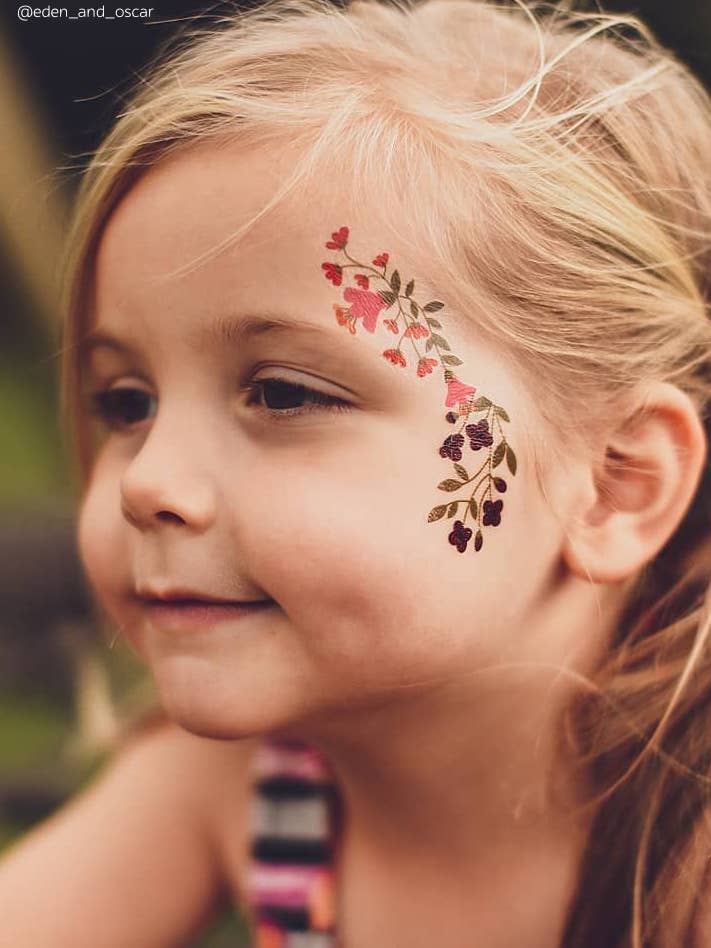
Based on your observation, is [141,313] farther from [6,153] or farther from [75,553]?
[6,153]

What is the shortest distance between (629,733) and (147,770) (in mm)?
671

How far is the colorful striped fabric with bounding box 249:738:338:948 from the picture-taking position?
1401 millimetres

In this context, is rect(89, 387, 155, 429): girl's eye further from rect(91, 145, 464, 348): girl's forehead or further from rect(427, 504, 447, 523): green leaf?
rect(427, 504, 447, 523): green leaf

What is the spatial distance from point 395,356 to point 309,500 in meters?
0.16

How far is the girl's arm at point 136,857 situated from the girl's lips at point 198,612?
0.45m

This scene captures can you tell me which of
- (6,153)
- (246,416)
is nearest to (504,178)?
(246,416)

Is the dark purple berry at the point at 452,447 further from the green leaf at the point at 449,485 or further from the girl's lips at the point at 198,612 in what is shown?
the girl's lips at the point at 198,612

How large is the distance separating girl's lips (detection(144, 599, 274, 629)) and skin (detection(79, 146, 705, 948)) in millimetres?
11

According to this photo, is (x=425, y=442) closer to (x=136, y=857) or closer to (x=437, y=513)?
(x=437, y=513)

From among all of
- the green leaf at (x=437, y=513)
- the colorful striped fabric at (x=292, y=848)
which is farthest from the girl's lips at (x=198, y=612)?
the colorful striped fabric at (x=292, y=848)

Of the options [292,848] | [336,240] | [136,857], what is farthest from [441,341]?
[136,857]

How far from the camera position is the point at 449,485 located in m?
1.08

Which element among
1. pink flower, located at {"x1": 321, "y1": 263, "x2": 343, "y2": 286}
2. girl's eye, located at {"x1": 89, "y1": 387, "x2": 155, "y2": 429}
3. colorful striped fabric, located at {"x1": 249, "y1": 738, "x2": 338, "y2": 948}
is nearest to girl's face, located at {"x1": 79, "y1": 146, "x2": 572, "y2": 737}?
pink flower, located at {"x1": 321, "y1": 263, "x2": 343, "y2": 286}

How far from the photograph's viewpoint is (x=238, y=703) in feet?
3.60
